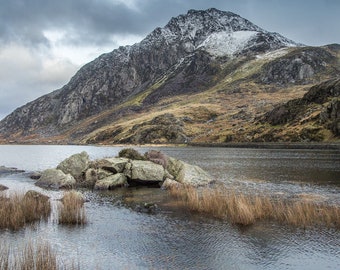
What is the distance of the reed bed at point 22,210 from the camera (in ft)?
75.3

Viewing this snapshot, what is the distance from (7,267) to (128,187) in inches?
1146

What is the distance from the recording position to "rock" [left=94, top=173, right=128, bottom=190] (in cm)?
4188

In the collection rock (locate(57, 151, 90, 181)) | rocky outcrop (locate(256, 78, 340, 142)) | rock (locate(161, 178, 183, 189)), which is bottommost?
rock (locate(161, 178, 183, 189))

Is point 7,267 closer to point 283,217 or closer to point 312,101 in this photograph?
point 283,217

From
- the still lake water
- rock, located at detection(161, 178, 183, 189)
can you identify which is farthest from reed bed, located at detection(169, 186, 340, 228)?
rock, located at detection(161, 178, 183, 189)

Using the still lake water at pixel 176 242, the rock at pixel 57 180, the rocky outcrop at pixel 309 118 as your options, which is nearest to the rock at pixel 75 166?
the rock at pixel 57 180

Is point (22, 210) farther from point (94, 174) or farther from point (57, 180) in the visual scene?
point (94, 174)

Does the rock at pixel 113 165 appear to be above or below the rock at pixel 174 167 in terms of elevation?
above

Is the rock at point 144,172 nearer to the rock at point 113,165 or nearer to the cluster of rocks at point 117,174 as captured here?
the cluster of rocks at point 117,174

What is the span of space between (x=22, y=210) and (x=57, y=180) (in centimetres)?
1904

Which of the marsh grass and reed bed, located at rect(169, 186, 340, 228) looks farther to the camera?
the marsh grass

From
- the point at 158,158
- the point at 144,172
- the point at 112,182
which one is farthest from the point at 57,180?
the point at 158,158

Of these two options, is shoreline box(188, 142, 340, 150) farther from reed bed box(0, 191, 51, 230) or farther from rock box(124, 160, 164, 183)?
reed bed box(0, 191, 51, 230)

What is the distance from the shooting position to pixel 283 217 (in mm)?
25031
